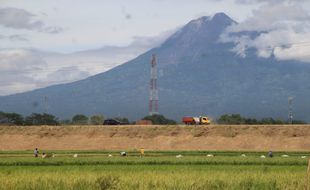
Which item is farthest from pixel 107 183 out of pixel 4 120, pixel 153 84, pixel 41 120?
pixel 4 120

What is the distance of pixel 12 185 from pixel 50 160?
79.8 feet

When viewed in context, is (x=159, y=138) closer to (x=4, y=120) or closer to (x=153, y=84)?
(x=153, y=84)

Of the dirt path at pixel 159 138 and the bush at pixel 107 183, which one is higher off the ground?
the dirt path at pixel 159 138

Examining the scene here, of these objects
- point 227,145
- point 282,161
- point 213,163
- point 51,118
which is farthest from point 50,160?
point 51,118

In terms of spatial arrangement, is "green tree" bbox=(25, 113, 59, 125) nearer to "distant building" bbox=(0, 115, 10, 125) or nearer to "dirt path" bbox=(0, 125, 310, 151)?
"distant building" bbox=(0, 115, 10, 125)

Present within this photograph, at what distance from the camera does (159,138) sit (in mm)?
82312

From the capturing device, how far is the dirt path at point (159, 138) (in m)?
77.5

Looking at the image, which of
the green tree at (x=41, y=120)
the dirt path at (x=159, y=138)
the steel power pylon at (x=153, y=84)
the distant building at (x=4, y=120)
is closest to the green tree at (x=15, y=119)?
the distant building at (x=4, y=120)

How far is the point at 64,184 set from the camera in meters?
23.6

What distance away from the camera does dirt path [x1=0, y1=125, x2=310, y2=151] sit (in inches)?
3051

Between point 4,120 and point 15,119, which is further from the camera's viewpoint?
point 4,120

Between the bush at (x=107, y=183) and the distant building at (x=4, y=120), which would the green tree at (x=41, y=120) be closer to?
the distant building at (x=4, y=120)

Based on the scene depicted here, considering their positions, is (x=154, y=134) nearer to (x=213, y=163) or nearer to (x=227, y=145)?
(x=227, y=145)

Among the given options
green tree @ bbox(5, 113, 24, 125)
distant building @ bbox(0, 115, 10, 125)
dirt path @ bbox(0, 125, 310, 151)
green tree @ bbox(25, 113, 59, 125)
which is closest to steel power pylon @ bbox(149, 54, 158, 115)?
green tree @ bbox(25, 113, 59, 125)
